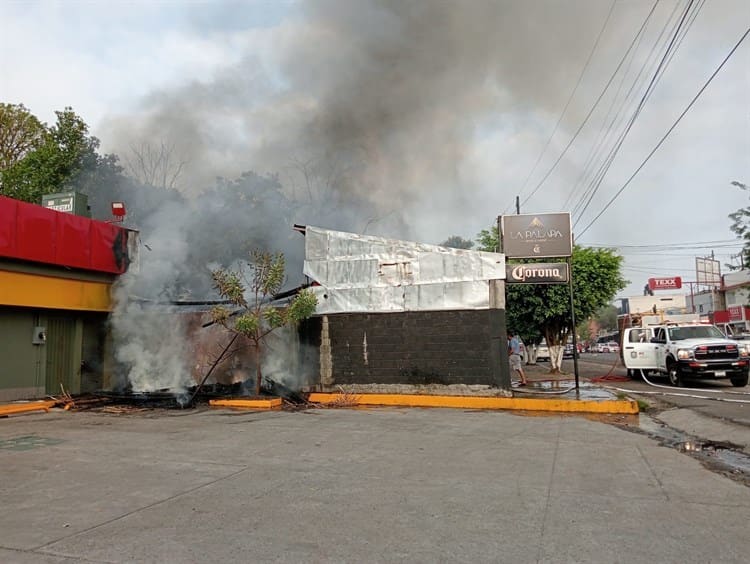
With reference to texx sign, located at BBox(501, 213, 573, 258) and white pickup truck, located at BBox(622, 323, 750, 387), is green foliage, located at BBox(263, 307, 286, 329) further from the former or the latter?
white pickup truck, located at BBox(622, 323, 750, 387)

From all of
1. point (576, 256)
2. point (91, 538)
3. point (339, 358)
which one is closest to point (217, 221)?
point (339, 358)

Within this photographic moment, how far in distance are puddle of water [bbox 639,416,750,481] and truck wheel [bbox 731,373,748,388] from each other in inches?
309

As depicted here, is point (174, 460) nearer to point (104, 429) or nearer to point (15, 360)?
point (104, 429)

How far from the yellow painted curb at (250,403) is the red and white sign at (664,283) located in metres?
57.3

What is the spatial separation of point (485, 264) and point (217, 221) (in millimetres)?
7583

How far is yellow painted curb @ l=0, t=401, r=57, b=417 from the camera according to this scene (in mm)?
10258

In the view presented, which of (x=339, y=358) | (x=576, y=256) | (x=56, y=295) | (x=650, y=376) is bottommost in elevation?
(x=650, y=376)

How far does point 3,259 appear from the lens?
436 inches

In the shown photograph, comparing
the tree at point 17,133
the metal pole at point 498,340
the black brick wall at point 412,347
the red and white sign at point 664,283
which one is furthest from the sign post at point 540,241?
the red and white sign at point 664,283

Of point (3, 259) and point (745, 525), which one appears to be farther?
point (3, 259)

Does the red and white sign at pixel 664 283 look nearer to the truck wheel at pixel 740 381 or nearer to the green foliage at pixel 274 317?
the truck wheel at pixel 740 381

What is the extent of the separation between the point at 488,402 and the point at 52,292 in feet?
32.9

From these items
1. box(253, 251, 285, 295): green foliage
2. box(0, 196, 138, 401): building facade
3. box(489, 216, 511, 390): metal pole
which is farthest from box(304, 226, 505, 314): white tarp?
box(0, 196, 138, 401): building facade

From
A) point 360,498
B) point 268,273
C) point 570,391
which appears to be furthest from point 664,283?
point 360,498
